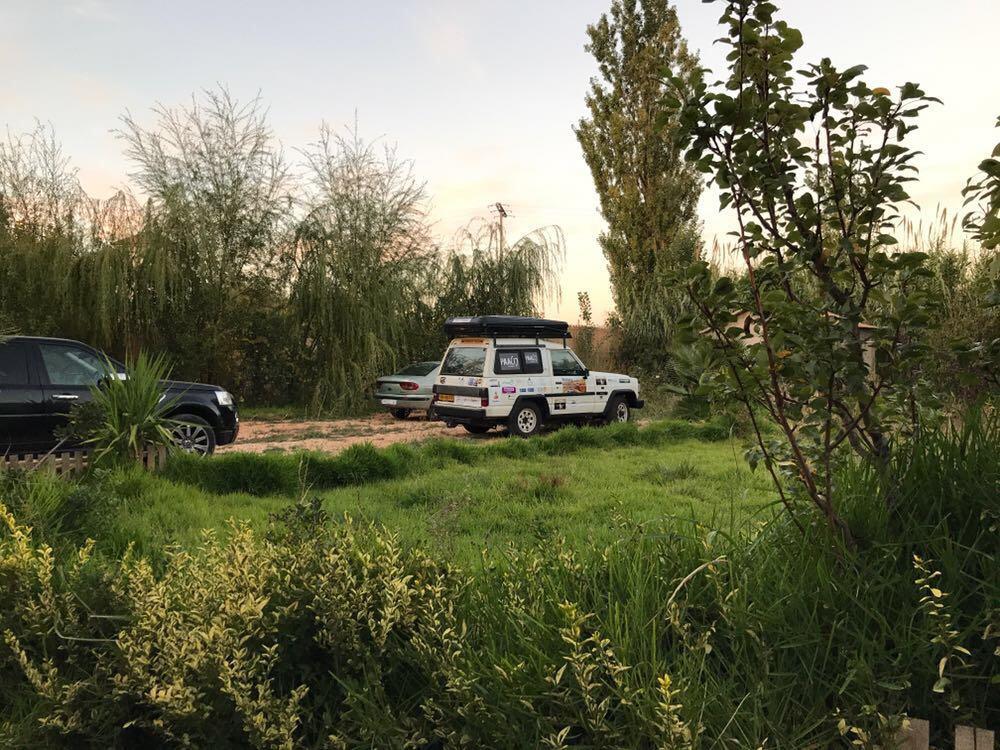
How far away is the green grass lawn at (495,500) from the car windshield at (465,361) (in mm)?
3829

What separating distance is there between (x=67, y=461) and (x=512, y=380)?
24.1 ft

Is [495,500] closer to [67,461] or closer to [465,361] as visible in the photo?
[67,461]

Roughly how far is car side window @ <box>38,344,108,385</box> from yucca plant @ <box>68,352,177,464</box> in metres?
1.73

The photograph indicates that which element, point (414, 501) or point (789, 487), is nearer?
point (789, 487)

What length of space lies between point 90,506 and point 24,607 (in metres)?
2.56

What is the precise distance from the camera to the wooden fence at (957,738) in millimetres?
1826

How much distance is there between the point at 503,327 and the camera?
A: 1314 cm

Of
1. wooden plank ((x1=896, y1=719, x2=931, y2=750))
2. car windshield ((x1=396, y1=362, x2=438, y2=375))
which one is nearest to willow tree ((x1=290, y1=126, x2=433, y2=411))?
car windshield ((x1=396, y1=362, x2=438, y2=375))

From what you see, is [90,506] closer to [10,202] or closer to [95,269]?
[95,269]

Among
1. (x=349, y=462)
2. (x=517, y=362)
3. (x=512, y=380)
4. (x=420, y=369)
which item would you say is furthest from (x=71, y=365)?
(x=420, y=369)

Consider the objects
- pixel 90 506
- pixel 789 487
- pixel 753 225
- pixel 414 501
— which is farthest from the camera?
pixel 414 501

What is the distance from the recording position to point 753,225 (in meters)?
2.70

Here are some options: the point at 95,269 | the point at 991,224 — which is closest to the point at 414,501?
the point at 991,224

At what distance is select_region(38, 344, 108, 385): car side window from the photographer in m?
8.91
